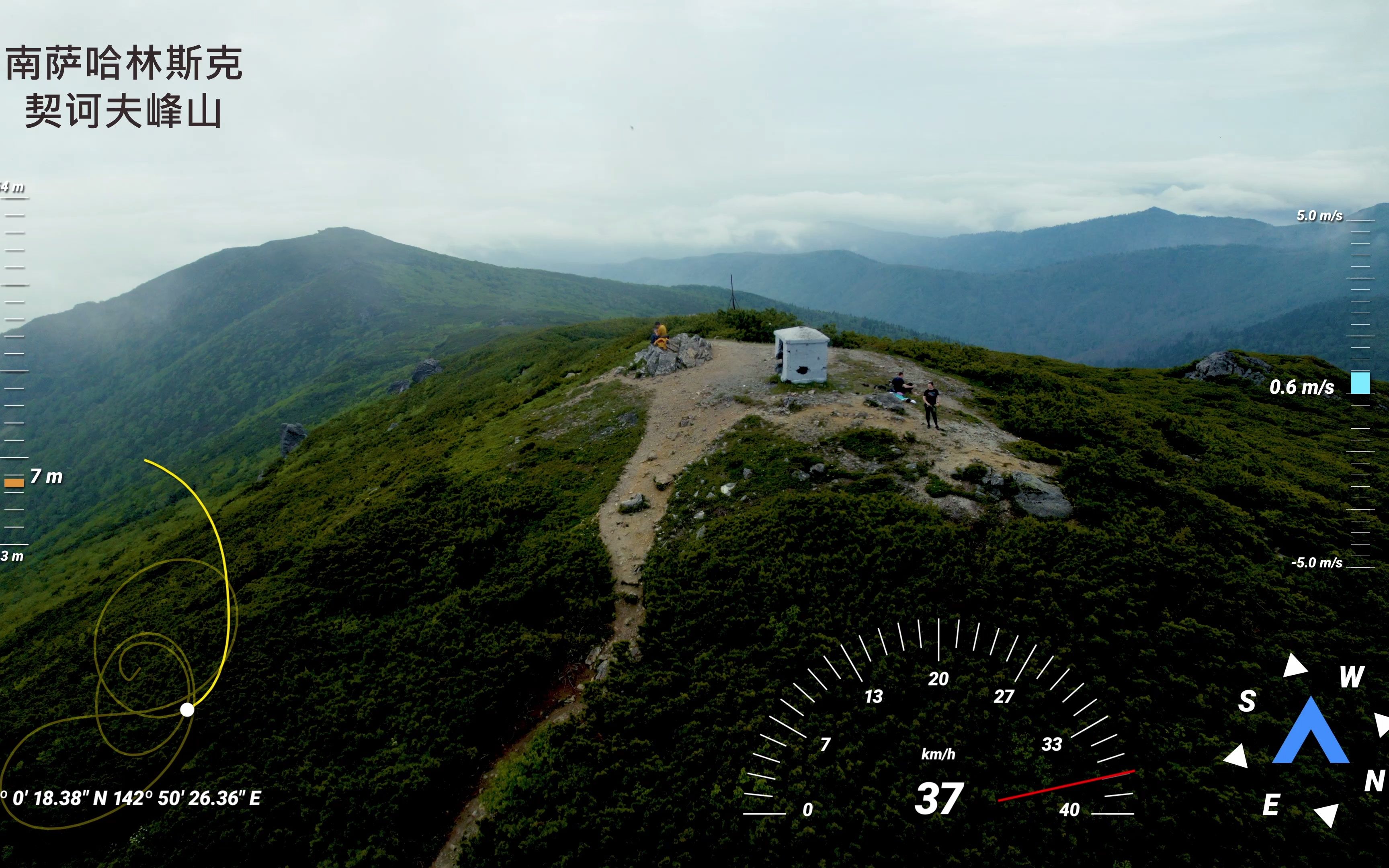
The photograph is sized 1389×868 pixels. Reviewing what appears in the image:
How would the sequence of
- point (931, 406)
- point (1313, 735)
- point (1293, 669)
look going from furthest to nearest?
point (931, 406)
point (1293, 669)
point (1313, 735)

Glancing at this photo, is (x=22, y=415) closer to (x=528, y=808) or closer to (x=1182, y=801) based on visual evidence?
(x=528, y=808)

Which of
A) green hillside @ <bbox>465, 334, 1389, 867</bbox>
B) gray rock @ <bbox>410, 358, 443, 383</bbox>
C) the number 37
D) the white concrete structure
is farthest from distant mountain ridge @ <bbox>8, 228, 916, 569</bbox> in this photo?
the number 37

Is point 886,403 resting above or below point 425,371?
below

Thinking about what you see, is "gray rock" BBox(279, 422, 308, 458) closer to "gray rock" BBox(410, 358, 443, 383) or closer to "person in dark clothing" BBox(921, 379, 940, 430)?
"gray rock" BBox(410, 358, 443, 383)

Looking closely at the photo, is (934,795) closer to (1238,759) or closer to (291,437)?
(1238,759)

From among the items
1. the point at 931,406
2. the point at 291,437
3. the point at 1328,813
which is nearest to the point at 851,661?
the point at 1328,813

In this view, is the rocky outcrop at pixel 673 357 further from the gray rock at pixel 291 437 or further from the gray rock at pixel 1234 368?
the gray rock at pixel 291 437

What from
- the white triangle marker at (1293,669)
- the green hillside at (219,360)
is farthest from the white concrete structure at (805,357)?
the green hillside at (219,360)
